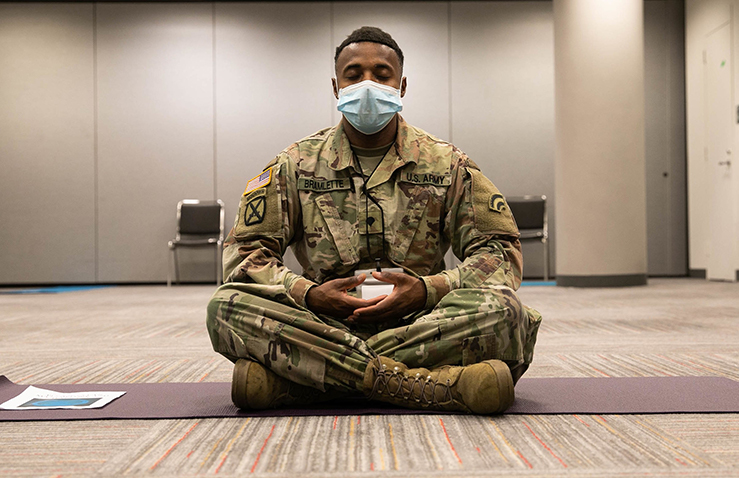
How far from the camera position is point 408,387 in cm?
139

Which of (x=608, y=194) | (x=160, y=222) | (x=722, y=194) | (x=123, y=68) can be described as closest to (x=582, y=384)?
(x=608, y=194)

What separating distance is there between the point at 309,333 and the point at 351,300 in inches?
4.6

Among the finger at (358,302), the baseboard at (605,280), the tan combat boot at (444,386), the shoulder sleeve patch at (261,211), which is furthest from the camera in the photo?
the baseboard at (605,280)

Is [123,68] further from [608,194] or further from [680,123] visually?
[680,123]

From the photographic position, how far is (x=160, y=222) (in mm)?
7070

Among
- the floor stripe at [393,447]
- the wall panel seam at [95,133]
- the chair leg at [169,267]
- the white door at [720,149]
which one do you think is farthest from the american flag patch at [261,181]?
the wall panel seam at [95,133]

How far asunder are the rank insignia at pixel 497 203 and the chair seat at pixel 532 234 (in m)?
5.23

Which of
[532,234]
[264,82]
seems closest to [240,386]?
[532,234]

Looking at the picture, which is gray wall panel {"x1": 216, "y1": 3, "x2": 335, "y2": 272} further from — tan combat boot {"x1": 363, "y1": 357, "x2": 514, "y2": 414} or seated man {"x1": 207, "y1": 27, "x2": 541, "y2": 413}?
tan combat boot {"x1": 363, "y1": 357, "x2": 514, "y2": 414}

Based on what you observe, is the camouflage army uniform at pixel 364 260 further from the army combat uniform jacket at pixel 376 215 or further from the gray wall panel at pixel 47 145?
the gray wall panel at pixel 47 145

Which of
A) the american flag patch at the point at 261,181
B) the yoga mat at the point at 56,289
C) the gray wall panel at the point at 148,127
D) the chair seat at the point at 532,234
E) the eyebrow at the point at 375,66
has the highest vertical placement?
the gray wall panel at the point at 148,127

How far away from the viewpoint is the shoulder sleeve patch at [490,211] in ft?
5.23

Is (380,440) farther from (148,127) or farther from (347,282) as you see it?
(148,127)

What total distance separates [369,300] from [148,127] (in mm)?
6251
